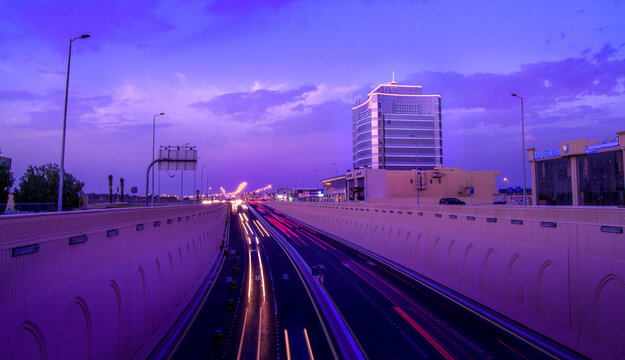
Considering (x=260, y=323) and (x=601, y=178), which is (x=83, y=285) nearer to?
(x=260, y=323)

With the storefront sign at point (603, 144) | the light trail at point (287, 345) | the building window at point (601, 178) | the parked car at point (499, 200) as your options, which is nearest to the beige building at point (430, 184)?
the parked car at point (499, 200)

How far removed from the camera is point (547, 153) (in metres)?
42.9

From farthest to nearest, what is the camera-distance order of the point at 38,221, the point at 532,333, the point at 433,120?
the point at 433,120 → the point at 532,333 → the point at 38,221

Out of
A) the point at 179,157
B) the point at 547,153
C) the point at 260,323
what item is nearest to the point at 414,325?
the point at 260,323

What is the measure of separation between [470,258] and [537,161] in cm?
3067

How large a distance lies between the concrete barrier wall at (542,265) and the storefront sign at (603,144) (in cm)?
2193

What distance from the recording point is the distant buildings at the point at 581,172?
35344mm

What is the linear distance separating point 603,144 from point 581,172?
13.7 ft

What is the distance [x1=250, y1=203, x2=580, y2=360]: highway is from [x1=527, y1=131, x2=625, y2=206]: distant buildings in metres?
24.8

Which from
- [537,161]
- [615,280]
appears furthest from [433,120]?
[615,280]

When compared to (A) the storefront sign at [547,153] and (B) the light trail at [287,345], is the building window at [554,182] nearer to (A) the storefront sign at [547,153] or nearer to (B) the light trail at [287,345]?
(A) the storefront sign at [547,153]

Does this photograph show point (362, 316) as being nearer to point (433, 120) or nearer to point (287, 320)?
point (287, 320)

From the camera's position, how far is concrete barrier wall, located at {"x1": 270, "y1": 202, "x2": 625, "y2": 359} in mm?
12266

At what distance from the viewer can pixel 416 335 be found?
15273mm
